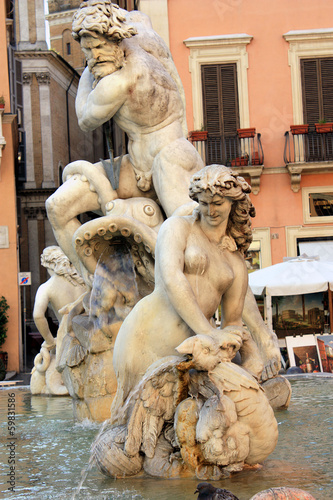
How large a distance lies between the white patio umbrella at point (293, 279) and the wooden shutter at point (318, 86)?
897 cm

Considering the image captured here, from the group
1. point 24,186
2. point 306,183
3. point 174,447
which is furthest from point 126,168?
point 24,186

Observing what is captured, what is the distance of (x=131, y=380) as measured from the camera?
3549 millimetres

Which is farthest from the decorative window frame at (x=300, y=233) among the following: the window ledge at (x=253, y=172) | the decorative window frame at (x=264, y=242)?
the window ledge at (x=253, y=172)

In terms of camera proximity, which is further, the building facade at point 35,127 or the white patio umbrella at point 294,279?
the building facade at point 35,127

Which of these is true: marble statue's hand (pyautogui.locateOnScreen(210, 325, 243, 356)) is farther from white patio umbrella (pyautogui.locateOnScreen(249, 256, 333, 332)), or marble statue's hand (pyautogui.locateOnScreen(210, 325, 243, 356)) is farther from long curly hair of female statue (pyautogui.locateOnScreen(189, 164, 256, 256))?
white patio umbrella (pyautogui.locateOnScreen(249, 256, 333, 332))

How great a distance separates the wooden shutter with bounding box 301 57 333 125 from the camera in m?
20.9

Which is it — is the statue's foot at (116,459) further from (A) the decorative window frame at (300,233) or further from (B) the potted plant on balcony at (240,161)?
(A) the decorative window frame at (300,233)

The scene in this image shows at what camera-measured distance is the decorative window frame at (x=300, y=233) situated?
20.2m

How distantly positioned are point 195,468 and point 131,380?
665 millimetres

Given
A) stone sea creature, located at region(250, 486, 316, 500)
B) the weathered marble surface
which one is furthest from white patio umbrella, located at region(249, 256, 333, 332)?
stone sea creature, located at region(250, 486, 316, 500)

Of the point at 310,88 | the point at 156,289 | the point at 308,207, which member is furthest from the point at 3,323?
the point at 156,289

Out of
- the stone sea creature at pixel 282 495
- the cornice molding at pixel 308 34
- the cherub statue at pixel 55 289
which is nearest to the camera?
the stone sea creature at pixel 282 495

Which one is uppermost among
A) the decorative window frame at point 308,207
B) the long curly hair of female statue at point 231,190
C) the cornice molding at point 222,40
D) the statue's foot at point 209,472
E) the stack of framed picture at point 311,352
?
the cornice molding at point 222,40

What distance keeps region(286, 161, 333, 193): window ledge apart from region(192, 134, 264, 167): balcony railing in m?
0.75
